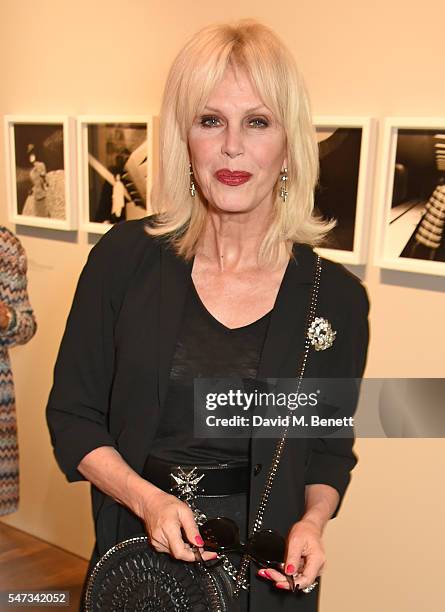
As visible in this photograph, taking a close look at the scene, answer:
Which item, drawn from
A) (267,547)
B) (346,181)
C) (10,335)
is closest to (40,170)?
(10,335)

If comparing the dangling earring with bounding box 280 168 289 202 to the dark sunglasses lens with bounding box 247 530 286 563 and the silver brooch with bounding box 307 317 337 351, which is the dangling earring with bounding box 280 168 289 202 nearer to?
the silver brooch with bounding box 307 317 337 351

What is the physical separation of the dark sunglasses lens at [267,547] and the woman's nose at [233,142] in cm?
65

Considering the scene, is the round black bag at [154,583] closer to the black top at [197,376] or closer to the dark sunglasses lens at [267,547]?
the dark sunglasses lens at [267,547]

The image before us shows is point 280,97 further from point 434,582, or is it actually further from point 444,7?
point 434,582

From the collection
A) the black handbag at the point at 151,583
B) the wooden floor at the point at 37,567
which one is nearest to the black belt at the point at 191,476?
the black handbag at the point at 151,583

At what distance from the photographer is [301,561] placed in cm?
126

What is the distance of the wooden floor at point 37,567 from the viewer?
137 inches

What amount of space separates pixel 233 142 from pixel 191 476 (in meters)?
0.59

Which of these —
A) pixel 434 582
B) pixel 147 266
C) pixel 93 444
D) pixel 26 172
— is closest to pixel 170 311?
pixel 147 266

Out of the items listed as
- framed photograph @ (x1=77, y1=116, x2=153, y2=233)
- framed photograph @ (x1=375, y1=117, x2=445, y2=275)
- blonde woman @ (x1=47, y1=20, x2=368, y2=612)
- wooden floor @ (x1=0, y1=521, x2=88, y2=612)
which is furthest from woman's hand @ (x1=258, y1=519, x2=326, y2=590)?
wooden floor @ (x1=0, y1=521, x2=88, y2=612)

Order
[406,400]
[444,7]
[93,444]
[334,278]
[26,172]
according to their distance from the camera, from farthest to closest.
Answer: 1. [26,172]
2. [406,400]
3. [444,7]
4. [334,278]
5. [93,444]

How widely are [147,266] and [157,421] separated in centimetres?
29

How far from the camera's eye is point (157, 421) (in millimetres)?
1339

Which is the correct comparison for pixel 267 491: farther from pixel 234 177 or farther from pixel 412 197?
pixel 412 197
